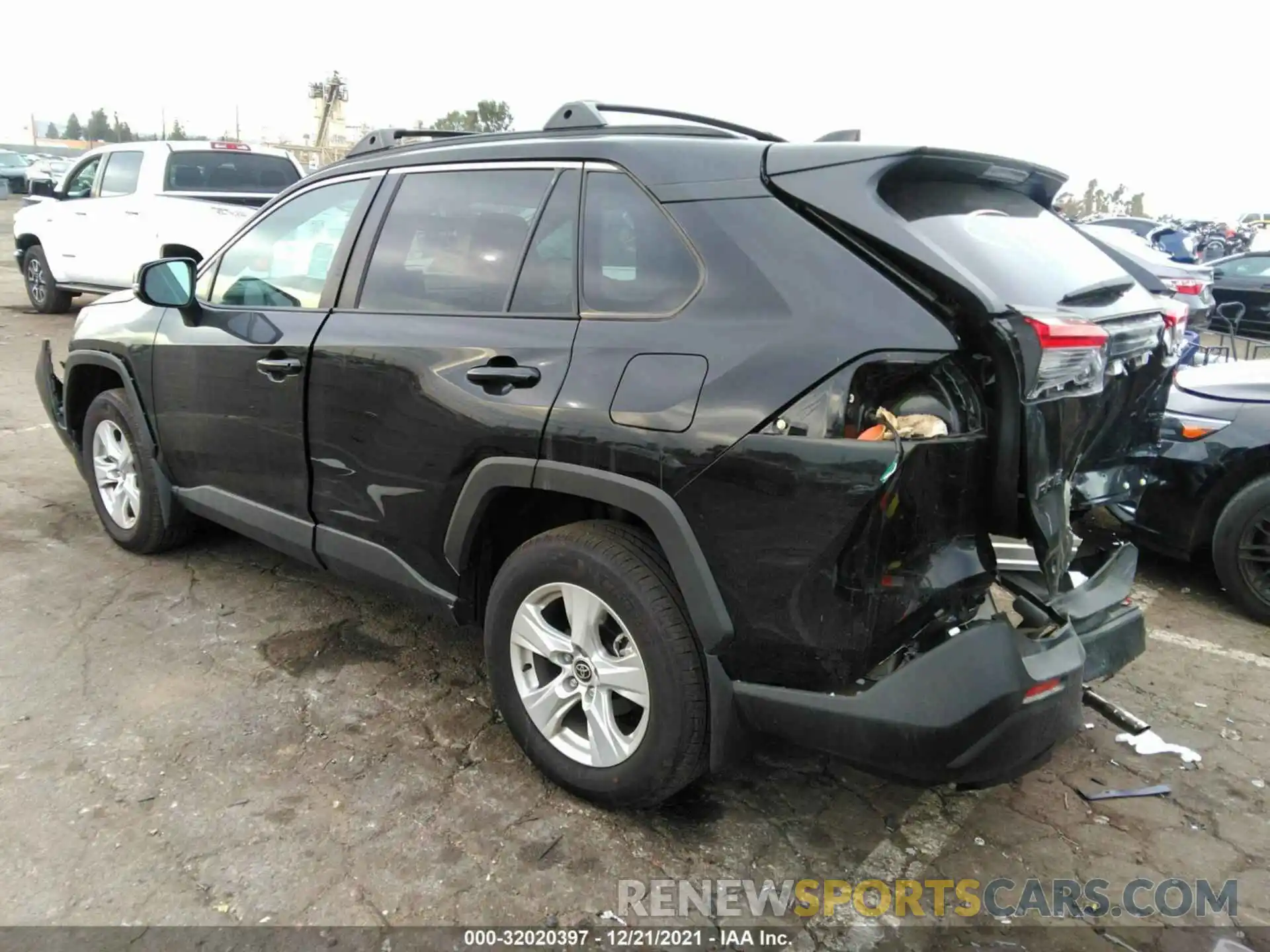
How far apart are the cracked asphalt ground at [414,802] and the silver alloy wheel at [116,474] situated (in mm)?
639

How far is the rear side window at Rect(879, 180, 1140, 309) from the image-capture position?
7.52 ft

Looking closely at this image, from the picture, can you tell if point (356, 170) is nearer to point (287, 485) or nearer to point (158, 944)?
point (287, 485)

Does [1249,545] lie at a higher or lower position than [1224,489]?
lower

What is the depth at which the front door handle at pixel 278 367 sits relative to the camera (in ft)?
10.9

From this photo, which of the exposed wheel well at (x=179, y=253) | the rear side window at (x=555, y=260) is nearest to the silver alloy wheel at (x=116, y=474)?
the exposed wheel well at (x=179, y=253)

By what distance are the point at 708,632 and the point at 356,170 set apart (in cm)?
229

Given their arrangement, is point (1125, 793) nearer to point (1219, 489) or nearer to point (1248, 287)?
point (1219, 489)

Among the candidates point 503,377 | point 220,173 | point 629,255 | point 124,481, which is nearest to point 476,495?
point 503,377

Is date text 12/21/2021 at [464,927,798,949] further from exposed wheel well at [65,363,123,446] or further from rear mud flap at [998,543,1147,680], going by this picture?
exposed wheel well at [65,363,123,446]

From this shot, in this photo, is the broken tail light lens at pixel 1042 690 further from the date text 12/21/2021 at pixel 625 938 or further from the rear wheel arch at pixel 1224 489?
the rear wheel arch at pixel 1224 489

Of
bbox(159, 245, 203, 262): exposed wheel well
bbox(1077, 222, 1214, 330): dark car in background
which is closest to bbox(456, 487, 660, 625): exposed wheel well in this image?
bbox(159, 245, 203, 262): exposed wheel well

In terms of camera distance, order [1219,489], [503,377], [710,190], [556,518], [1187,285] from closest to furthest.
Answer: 1. [710,190]
2. [503,377]
3. [556,518]
4. [1219,489]
5. [1187,285]

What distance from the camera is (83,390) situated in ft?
15.4

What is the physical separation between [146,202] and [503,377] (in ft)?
29.2
